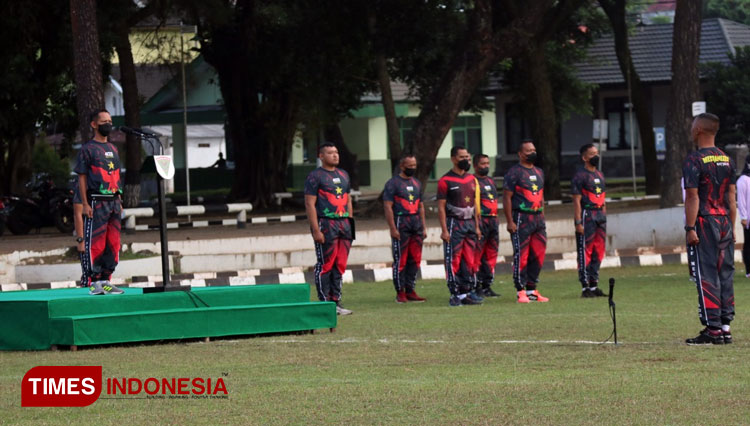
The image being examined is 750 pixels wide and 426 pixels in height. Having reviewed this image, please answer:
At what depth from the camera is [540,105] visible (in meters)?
35.3

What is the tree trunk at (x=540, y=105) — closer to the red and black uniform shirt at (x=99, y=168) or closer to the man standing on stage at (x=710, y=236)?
the red and black uniform shirt at (x=99, y=168)

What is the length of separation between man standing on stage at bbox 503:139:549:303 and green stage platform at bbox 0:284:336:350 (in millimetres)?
4009

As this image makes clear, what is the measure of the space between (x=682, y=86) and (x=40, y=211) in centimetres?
1467

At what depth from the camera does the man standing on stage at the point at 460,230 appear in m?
15.6

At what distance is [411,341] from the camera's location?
37.0 ft

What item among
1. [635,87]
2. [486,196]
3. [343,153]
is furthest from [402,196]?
[343,153]

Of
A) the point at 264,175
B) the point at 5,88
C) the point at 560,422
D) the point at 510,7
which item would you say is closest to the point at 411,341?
the point at 560,422

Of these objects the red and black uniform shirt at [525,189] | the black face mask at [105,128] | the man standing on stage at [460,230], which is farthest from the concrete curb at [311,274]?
the black face mask at [105,128]

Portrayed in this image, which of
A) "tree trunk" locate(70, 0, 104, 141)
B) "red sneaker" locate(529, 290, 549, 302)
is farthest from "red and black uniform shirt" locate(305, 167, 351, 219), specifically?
"tree trunk" locate(70, 0, 104, 141)

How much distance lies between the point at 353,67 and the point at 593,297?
2079 cm

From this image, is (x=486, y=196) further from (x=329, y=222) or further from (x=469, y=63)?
(x=469, y=63)

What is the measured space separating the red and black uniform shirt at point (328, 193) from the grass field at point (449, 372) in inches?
45.4

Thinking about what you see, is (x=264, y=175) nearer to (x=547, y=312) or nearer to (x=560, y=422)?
(x=547, y=312)

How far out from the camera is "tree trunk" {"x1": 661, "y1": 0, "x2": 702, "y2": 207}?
27.4m
